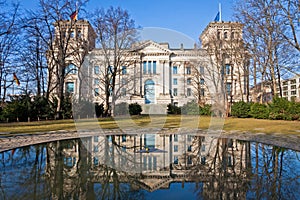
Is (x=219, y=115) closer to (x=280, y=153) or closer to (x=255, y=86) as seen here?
(x=255, y=86)

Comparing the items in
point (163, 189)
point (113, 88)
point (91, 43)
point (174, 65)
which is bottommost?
point (163, 189)

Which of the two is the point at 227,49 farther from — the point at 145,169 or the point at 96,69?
the point at 145,169

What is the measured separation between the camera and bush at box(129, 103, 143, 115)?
23755 mm

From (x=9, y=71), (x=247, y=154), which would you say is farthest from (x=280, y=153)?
(x=9, y=71)

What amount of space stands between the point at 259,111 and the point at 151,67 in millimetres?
9864

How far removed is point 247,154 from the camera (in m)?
5.25

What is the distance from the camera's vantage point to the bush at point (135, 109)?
23755mm

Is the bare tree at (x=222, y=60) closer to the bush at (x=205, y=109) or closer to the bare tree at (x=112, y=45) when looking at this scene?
the bush at (x=205, y=109)

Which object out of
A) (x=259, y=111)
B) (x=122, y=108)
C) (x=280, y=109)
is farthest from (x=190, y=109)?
(x=122, y=108)

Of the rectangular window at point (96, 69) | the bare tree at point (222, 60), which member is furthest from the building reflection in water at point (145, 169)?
the bare tree at point (222, 60)

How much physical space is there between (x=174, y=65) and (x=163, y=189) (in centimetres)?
1835

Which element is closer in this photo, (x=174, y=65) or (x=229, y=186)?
(x=229, y=186)

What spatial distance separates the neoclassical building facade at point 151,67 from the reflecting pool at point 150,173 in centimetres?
963

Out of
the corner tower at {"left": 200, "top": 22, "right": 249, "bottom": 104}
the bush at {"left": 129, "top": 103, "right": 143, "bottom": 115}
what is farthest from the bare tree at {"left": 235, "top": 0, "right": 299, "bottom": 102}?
the bush at {"left": 129, "top": 103, "right": 143, "bottom": 115}
